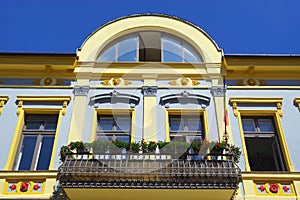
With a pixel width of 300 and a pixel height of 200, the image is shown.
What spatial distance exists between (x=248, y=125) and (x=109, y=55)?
4.80 meters

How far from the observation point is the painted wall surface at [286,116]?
998cm

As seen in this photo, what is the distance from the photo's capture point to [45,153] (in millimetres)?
10102

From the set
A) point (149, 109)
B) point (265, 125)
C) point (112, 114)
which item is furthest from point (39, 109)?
point (265, 125)

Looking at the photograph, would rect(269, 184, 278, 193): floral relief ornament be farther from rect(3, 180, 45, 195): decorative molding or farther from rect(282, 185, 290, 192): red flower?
rect(3, 180, 45, 195): decorative molding

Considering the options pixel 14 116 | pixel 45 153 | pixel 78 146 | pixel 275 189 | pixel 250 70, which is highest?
pixel 250 70

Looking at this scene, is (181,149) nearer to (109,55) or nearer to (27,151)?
(27,151)

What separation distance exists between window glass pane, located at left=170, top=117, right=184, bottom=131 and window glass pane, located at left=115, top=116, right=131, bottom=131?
3.97ft

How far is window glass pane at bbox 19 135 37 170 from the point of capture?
9.88m

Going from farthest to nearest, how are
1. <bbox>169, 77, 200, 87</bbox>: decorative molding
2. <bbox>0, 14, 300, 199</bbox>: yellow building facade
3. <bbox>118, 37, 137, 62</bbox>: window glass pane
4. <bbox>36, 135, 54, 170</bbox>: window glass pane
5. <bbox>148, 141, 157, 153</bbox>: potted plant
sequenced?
<bbox>118, 37, 137, 62</bbox>: window glass pane
<bbox>169, 77, 200, 87</bbox>: decorative molding
<bbox>36, 135, 54, 170</bbox>: window glass pane
<bbox>148, 141, 157, 153</bbox>: potted plant
<bbox>0, 14, 300, 199</bbox>: yellow building facade

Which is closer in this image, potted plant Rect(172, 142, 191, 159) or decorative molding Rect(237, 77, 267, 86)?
potted plant Rect(172, 142, 191, 159)

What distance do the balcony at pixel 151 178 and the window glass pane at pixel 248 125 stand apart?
242 centimetres

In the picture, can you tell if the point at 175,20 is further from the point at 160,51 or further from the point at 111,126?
the point at 111,126

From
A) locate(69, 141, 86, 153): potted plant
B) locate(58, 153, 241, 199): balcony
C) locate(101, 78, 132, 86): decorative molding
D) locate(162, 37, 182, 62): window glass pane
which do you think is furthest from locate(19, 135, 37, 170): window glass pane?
locate(162, 37, 182, 62): window glass pane

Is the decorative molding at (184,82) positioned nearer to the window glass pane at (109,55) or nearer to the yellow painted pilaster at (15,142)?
the window glass pane at (109,55)
